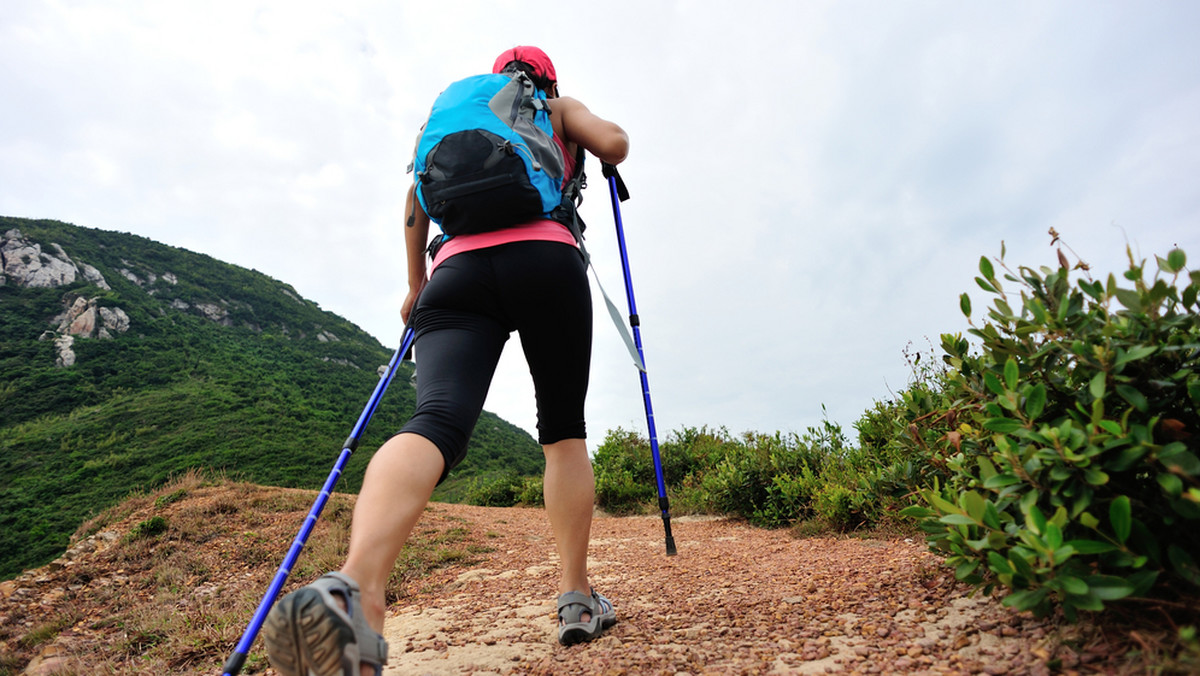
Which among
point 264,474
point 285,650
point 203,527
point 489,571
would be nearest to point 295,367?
point 264,474

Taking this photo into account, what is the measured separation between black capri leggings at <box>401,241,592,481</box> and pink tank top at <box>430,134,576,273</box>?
0.07 feet

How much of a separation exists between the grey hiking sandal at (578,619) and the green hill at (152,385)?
13275 mm

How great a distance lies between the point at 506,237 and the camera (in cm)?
188

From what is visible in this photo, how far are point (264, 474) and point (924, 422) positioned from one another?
945 inches

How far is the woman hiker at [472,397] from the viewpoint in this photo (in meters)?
1.22

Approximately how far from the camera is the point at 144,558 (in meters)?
5.75

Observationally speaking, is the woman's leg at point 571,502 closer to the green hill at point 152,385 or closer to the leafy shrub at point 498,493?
the leafy shrub at point 498,493

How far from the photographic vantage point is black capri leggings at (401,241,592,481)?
1.70 metres

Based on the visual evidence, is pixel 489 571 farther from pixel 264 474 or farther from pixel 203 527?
pixel 264 474

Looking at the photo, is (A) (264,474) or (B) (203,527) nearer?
(B) (203,527)

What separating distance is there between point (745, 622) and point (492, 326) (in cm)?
133

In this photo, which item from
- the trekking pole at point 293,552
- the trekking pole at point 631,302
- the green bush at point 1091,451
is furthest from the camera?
the trekking pole at point 631,302

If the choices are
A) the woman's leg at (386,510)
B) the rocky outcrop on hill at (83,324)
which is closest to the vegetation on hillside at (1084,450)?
the woman's leg at (386,510)

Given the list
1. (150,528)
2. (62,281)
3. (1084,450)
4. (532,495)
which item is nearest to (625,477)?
(532,495)
